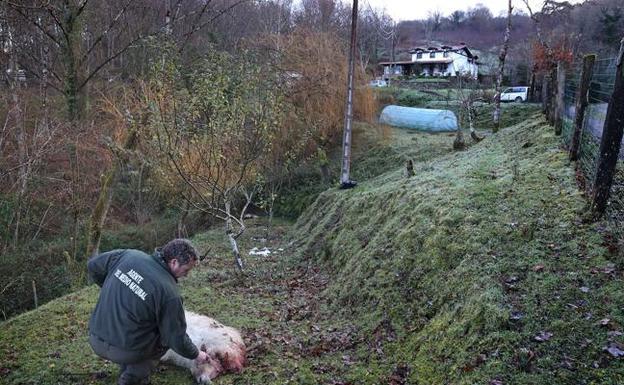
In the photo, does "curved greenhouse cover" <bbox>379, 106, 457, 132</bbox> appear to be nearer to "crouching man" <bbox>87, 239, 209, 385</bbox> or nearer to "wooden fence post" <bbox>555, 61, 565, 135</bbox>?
"wooden fence post" <bbox>555, 61, 565, 135</bbox>

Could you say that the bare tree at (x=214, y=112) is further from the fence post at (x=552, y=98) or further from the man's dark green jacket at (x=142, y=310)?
the fence post at (x=552, y=98)

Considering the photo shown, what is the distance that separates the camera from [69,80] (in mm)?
12109

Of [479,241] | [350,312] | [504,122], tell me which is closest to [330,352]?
[350,312]

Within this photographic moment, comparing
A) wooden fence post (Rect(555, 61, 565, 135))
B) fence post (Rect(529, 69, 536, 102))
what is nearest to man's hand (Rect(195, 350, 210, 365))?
wooden fence post (Rect(555, 61, 565, 135))

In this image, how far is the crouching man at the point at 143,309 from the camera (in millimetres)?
4086

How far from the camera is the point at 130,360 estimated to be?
4.32 m

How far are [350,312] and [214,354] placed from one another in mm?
2313

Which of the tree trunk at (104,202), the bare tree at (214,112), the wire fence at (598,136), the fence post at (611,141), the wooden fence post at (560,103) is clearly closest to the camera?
the fence post at (611,141)

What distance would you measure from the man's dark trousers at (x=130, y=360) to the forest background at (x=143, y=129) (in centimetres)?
531

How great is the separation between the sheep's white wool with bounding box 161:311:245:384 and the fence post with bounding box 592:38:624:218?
4.46m

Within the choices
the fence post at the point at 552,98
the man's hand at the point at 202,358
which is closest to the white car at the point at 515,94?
the fence post at the point at 552,98

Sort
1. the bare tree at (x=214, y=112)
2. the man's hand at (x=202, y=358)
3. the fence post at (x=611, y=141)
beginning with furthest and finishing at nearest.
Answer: the bare tree at (x=214, y=112) < the fence post at (x=611, y=141) < the man's hand at (x=202, y=358)

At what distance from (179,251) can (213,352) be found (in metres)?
1.53

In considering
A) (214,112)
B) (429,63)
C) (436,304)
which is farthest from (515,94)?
(436,304)
